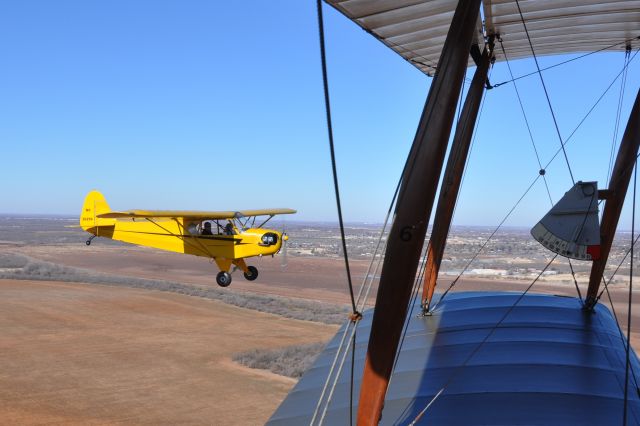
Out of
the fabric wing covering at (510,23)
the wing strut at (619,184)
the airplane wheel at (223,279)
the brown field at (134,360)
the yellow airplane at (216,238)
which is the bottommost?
the brown field at (134,360)

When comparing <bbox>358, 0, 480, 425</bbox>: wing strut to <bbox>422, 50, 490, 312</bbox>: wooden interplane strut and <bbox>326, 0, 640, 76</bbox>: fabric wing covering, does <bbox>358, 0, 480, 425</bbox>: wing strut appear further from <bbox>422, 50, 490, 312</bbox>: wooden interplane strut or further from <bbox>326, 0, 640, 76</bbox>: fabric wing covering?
<bbox>422, 50, 490, 312</bbox>: wooden interplane strut

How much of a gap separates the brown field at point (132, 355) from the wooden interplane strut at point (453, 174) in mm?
8196

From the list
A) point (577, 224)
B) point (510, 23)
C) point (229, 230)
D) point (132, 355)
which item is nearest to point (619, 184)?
point (577, 224)

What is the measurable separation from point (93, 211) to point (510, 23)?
86.1 feet

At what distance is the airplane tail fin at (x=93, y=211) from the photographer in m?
28.0

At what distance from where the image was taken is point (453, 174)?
22.9 feet

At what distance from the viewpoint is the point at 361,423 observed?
11.7 feet

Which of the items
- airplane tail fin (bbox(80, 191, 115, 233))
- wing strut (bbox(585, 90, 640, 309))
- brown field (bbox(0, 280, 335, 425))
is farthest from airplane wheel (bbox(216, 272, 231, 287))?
wing strut (bbox(585, 90, 640, 309))

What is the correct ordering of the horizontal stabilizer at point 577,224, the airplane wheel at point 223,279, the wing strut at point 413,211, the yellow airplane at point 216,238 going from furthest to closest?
the yellow airplane at point 216,238
the airplane wheel at point 223,279
the horizontal stabilizer at point 577,224
the wing strut at point 413,211

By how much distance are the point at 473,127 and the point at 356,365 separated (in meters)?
3.50

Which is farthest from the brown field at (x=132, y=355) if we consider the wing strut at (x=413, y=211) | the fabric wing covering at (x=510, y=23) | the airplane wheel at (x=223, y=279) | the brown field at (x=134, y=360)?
the wing strut at (x=413, y=211)

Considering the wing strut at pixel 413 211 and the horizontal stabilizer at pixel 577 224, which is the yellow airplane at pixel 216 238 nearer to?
the horizontal stabilizer at pixel 577 224

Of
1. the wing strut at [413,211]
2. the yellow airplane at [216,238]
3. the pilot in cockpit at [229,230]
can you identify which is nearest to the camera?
the wing strut at [413,211]

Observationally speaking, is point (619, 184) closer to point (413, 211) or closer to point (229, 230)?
point (413, 211)
